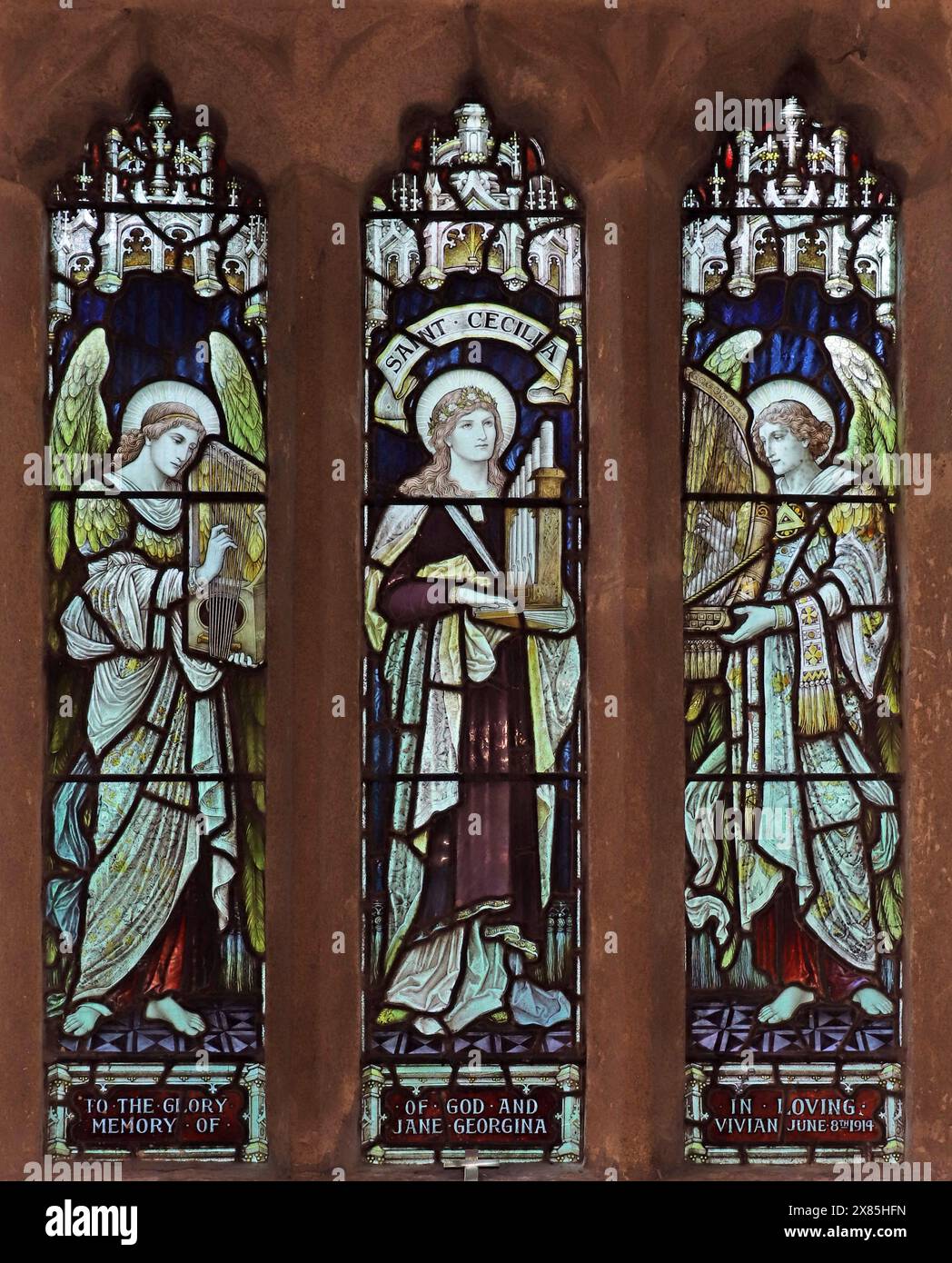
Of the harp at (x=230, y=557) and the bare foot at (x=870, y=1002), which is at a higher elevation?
the harp at (x=230, y=557)

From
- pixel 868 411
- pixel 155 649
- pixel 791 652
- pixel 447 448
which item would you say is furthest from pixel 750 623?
pixel 155 649

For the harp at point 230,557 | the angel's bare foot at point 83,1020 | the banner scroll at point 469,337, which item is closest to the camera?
the angel's bare foot at point 83,1020

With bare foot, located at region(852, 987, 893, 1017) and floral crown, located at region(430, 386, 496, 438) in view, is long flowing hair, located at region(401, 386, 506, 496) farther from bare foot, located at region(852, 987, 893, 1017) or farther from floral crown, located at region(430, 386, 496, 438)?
bare foot, located at region(852, 987, 893, 1017)

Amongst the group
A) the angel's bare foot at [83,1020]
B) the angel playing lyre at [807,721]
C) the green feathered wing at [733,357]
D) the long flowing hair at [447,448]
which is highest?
the green feathered wing at [733,357]

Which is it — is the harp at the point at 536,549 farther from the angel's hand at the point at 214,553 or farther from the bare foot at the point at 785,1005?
the bare foot at the point at 785,1005

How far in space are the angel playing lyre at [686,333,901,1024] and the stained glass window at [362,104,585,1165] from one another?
0.45m

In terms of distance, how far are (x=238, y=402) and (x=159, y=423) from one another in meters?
0.24

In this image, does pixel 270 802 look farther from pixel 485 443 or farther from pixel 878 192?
pixel 878 192

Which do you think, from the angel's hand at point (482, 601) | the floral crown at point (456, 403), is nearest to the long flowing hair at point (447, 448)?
the floral crown at point (456, 403)

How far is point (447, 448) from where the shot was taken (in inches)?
237

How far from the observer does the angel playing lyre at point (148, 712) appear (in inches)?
230

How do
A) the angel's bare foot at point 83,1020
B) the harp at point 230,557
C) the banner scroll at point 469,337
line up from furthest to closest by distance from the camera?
1. the banner scroll at point 469,337
2. the harp at point 230,557
3. the angel's bare foot at point 83,1020

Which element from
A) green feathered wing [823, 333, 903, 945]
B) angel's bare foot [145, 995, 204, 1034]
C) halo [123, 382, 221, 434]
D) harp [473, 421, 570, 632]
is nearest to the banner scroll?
harp [473, 421, 570, 632]

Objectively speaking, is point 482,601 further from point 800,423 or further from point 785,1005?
point 785,1005
